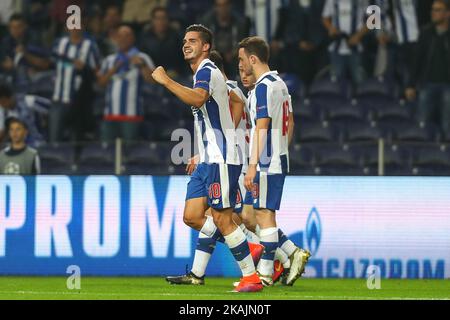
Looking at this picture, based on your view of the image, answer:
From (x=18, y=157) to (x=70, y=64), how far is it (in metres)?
3.16

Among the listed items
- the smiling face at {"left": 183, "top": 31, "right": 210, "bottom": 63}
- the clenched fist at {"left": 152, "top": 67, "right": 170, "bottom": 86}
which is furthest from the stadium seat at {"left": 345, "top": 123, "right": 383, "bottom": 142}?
the clenched fist at {"left": 152, "top": 67, "right": 170, "bottom": 86}

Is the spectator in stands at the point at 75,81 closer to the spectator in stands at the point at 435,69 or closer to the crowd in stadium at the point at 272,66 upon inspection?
the crowd in stadium at the point at 272,66

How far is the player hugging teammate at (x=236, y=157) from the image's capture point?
439 inches

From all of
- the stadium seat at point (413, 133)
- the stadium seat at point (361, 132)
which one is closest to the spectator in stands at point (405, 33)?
the stadium seat at point (413, 133)

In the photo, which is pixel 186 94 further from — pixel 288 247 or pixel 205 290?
pixel 288 247

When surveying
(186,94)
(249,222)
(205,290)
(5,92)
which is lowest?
(205,290)

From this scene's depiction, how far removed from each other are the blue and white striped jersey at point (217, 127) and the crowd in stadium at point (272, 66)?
16.0 ft

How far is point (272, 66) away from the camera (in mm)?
17609

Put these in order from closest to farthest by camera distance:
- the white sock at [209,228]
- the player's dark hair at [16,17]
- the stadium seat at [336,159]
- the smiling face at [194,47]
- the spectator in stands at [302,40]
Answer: the smiling face at [194,47], the white sock at [209,228], the stadium seat at [336,159], the spectator in stands at [302,40], the player's dark hair at [16,17]

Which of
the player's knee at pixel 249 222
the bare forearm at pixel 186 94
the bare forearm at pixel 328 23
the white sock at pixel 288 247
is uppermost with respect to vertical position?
the bare forearm at pixel 328 23

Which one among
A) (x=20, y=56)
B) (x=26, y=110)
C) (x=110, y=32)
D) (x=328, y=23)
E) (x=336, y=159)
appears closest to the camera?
(x=336, y=159)

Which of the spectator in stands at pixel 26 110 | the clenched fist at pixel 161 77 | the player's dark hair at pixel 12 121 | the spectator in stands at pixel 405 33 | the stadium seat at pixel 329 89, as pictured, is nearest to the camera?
the clenched fist at pixel 161 77

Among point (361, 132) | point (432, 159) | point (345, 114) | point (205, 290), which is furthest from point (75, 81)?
point (205, 290)

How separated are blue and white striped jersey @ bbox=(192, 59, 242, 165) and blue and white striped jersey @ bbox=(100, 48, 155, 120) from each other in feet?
19.5
